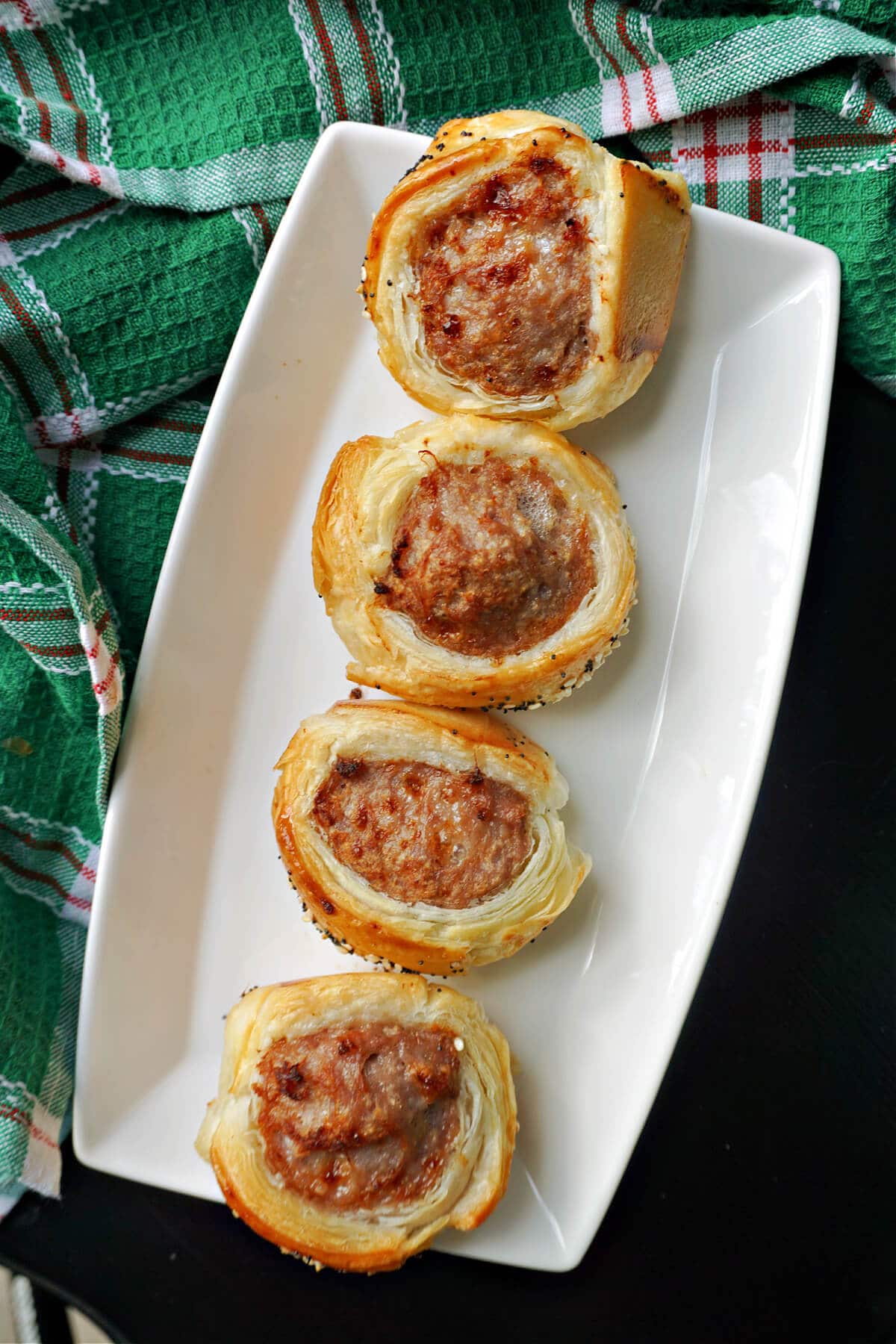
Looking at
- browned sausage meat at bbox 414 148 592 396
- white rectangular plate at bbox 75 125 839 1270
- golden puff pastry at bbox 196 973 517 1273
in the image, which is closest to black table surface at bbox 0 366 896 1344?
white rectangular plate at bbox 75 125 839 1270

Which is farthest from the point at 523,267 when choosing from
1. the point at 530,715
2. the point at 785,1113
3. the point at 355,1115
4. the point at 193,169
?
the point at 785,1113

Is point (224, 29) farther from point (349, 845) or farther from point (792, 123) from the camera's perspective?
point (349, 845)

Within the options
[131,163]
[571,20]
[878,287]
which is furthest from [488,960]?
[571,20]

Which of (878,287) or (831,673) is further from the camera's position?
(831,673)

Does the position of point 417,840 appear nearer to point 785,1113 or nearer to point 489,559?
point 489,559

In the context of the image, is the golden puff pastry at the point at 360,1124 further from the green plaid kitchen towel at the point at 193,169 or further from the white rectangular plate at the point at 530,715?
the green plaid kitchen towel at the point at 193,169

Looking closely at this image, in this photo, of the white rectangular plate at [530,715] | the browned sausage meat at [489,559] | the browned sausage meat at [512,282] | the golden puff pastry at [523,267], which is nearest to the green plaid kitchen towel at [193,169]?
the white rectangular plate at [530,715]
